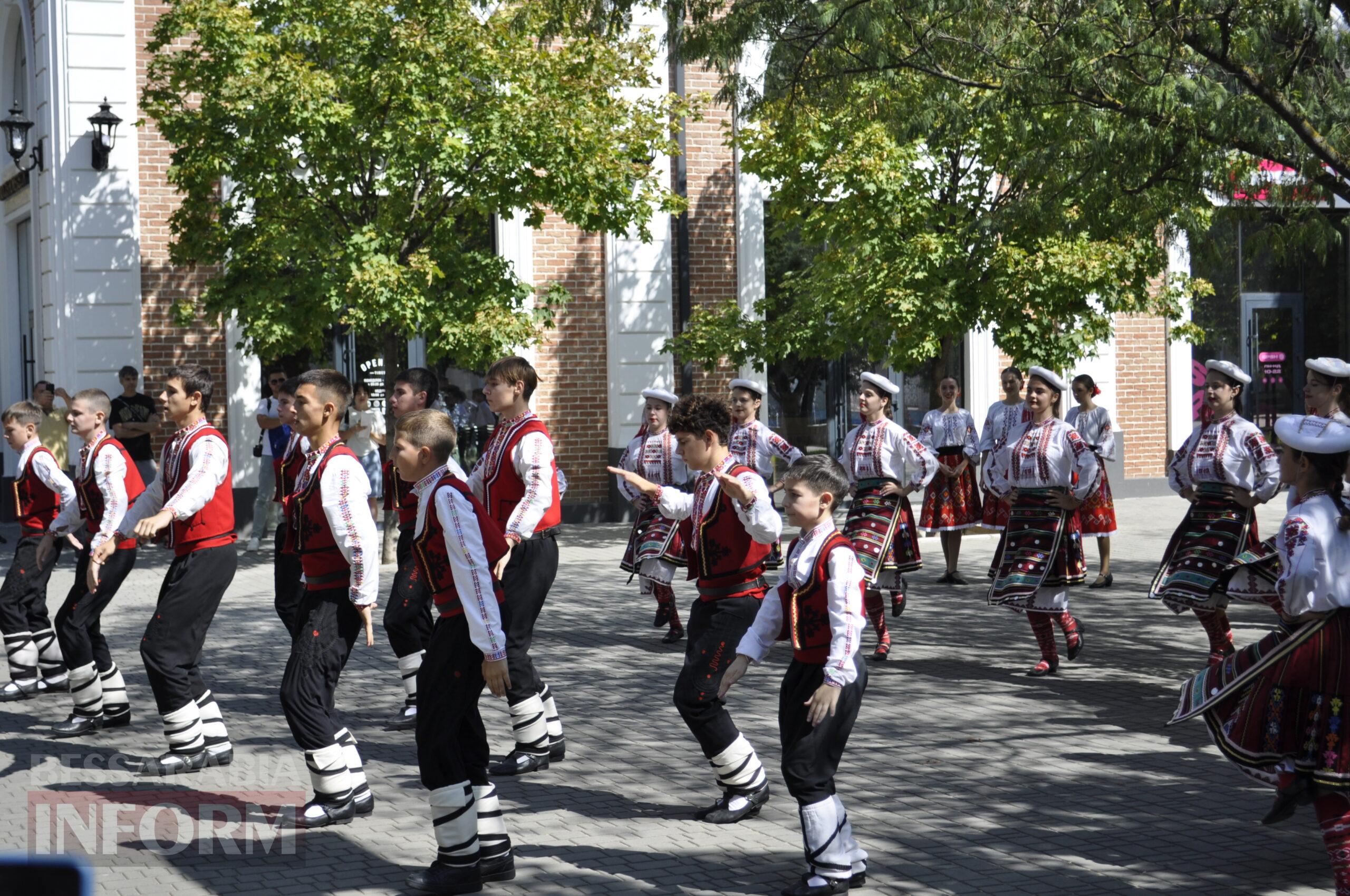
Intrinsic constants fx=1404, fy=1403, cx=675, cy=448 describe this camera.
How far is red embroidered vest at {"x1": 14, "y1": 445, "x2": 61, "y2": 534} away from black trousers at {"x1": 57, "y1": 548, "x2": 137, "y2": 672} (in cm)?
66

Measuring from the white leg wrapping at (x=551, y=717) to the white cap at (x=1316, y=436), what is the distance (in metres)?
3.58

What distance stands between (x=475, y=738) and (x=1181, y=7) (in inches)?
245

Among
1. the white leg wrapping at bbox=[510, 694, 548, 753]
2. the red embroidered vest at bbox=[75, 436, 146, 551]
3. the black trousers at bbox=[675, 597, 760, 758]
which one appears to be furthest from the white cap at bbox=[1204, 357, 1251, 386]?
the red embroidered vest at bbox=[75, 436, 146, 551]

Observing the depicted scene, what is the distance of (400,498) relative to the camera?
24.5 feet

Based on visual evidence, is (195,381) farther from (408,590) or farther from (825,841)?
(825,841)

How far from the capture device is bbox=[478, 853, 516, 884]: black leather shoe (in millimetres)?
5062

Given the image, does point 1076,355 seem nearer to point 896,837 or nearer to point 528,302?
point 528,302

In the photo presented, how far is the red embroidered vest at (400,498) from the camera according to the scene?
7.32 m

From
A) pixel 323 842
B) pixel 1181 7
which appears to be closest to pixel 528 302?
pixel 1181 7

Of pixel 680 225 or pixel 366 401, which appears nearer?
pixel 366 401

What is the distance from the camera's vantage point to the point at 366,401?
48.4ft

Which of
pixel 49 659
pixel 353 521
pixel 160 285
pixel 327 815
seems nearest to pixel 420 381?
pixel 353 521

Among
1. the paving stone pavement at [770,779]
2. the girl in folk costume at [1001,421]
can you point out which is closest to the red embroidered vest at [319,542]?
the paving stone pavement at [770,779]

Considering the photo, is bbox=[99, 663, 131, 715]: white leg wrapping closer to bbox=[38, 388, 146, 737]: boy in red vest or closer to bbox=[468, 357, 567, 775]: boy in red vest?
bbox=[38, 388, 146, 737]: boy in red vest
